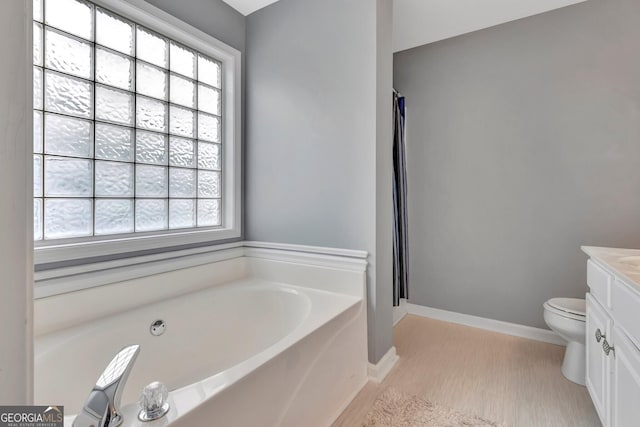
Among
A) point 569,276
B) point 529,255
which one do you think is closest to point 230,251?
point 529,255

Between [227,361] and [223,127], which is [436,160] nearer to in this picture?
[223,127]

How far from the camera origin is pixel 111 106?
62.7 inches

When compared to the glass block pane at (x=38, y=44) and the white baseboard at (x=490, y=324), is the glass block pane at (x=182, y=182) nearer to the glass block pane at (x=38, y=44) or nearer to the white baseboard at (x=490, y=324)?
the glass block pane at (x=38, y=44)

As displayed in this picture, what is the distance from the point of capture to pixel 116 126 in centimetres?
161

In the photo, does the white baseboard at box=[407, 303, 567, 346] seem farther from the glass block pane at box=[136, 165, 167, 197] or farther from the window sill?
the glass block pane at box=[136, 165, 167, 197]

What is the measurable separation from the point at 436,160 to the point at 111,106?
2.45m

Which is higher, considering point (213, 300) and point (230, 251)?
point (230, 251)

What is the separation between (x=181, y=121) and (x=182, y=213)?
0.61 meters

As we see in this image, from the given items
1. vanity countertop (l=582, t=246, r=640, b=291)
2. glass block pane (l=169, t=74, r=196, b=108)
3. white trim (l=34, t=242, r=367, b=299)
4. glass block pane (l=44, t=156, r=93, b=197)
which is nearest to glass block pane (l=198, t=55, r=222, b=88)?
glass block pane (l=169, t=74, r=196, b=108)

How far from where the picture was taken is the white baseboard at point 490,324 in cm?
228

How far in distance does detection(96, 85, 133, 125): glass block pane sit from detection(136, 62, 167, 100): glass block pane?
105mm

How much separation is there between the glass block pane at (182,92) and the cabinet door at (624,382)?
2.51 m

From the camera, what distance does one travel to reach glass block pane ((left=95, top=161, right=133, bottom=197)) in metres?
1.56

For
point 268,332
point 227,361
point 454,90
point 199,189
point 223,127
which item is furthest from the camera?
point 454,90
